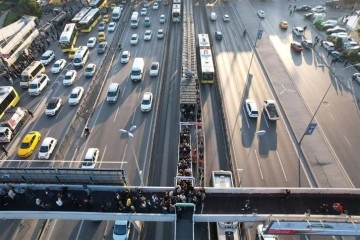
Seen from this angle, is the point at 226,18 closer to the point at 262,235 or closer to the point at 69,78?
the point at 69,78

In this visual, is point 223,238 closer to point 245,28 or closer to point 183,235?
point 183,235

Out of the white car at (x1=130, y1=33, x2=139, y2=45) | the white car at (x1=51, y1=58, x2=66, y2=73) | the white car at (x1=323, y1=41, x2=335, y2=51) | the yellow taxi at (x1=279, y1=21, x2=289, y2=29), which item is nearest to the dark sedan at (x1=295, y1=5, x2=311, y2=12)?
the yellow taxi at (x1=279, y1=21, x2=289, y2=29)

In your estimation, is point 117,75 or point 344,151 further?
point 117,75

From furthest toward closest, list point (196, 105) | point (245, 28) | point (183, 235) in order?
point (245, 28) < point (196, 105) < point (183, 235)

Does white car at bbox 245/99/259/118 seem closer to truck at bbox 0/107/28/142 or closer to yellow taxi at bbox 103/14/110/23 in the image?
truck at bbox 0/107/28/142

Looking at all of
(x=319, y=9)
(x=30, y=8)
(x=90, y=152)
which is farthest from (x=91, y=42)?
(x=319, y=9)

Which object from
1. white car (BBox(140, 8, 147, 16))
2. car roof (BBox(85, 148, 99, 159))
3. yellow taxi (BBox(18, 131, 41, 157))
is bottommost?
yellow taxi (BBox(18, 131, 41, 157))

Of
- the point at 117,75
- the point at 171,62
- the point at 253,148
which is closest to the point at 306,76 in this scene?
the point at 253,148
